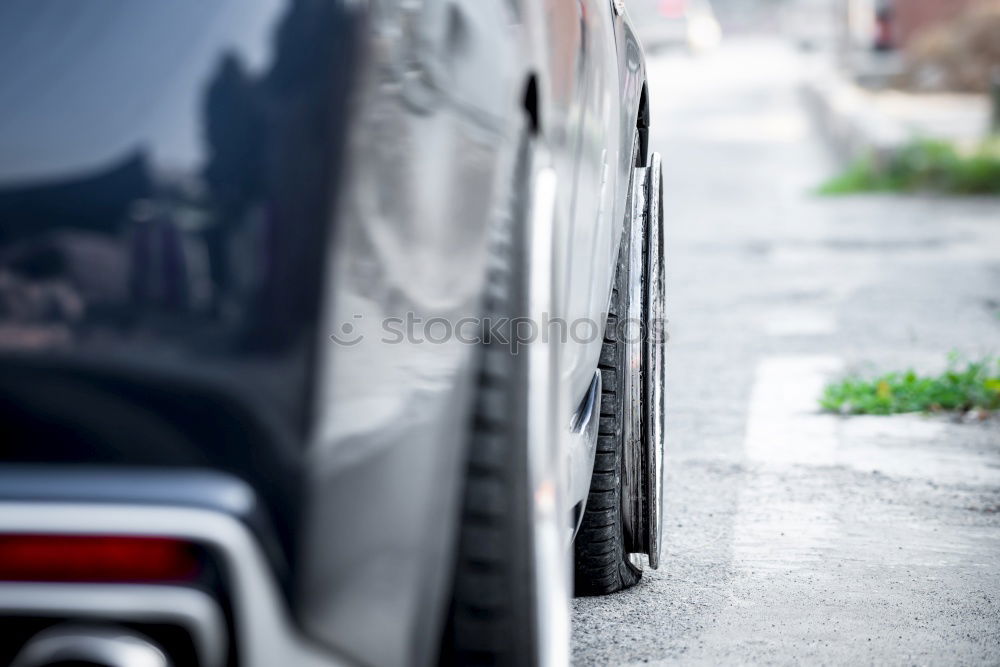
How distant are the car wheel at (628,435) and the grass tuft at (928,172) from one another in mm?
8007

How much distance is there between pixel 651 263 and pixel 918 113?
1329 centimetres

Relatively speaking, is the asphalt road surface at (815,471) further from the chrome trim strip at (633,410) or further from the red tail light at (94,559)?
the red tail light at (94,559)

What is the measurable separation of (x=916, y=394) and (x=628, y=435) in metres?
2.14

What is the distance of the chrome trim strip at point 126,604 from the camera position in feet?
3.92

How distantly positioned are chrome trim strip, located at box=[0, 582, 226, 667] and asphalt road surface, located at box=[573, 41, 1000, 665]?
1.34 meters

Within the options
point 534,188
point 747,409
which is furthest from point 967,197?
point 534,188

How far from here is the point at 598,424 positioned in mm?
2441

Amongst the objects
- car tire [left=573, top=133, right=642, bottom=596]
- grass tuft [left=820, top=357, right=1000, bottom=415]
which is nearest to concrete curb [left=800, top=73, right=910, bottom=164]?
grass tuft [left=820, top=357, right=1000, bottom=415]

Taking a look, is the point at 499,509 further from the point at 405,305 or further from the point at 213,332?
the point at 213,332

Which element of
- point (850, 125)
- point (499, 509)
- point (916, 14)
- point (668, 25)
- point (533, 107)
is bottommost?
point (499, 509)

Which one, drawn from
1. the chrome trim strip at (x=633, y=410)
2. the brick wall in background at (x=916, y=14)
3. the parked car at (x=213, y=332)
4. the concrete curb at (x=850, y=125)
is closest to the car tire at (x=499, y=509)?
the parked car at (x=213, y=332)

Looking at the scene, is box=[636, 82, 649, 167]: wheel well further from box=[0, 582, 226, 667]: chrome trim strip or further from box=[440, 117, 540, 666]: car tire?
box=[0, 582, 226, 667]: chrome trim strip

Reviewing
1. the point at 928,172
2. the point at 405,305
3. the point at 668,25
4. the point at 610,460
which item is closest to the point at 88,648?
the point at 405,305

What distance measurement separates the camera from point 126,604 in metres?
1.20
